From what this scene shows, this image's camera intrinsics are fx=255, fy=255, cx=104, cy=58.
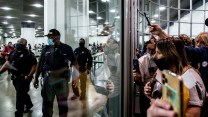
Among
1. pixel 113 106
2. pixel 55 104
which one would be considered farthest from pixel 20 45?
pixel 113 106

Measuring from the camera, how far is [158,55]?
78.5 inches

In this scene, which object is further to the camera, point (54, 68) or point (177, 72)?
point (54, 68)

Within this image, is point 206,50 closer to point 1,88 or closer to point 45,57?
point 45,57

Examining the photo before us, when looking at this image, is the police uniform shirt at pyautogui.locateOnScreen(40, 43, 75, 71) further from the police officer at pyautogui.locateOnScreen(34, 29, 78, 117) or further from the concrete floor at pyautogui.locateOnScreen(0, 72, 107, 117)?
the concrete floor at pyautogui.locateOnScreen(0, 72, 107, 117)

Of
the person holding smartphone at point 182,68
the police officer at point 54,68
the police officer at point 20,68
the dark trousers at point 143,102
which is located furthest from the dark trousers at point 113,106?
the police officer at point 20,68

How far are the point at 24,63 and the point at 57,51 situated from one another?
3.99 feet

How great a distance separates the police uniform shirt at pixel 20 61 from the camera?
17.2ft

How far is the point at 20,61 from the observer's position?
525 centimetres

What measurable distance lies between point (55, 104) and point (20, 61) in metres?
1.16

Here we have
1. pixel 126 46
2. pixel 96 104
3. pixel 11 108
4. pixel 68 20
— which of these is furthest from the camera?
pixel 68 20

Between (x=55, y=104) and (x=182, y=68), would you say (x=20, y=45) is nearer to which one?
(x=55, y=104)

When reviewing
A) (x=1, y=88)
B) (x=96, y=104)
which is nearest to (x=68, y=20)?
(x=1, y=88)

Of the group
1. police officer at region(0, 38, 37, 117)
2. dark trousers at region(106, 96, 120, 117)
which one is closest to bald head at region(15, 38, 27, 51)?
police officer at region(0, 38, 37, 117)

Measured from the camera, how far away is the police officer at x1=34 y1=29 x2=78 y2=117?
14.5ft
